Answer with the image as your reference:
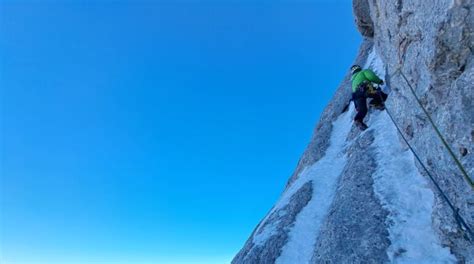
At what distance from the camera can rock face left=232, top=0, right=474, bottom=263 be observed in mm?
9367

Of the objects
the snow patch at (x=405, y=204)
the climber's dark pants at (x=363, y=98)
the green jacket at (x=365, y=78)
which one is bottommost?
the snow patch at (x=405, y=204)

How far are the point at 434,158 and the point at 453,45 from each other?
387 centimetres

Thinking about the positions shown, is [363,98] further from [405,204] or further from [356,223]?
[356,223]

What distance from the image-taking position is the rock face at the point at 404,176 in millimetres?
9367

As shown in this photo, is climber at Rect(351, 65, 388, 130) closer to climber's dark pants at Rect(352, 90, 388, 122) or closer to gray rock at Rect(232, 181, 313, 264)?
climber's dark pants at Rect(352, 90, 388, 122)

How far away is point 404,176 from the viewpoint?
13.9m

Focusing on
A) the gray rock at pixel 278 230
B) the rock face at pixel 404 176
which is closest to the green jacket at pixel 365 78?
the rock face at pixel 404 176

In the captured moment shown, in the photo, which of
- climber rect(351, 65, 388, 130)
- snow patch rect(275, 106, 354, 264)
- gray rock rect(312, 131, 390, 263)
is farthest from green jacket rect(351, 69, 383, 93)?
snow patch rect(275, 106, 354, 264)

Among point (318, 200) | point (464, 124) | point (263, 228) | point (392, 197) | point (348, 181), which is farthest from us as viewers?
point (263, 228)

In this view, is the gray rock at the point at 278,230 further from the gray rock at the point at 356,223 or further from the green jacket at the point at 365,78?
the green jacket at the point at 365,78

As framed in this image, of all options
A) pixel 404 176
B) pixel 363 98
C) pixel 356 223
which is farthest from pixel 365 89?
pixel 356 223

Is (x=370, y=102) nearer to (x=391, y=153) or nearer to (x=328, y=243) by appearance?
(x=391, y=153)

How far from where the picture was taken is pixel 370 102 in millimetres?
19203

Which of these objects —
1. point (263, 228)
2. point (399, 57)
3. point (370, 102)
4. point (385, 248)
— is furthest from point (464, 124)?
point (263, 228)
